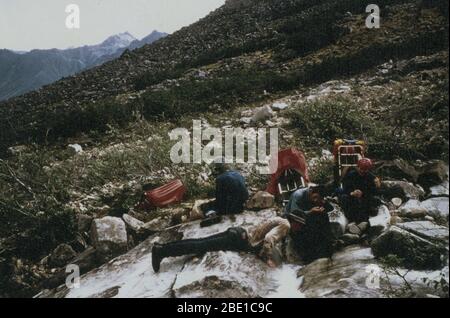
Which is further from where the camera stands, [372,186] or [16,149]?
[16,149]

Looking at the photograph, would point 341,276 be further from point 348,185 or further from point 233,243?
point 348,185

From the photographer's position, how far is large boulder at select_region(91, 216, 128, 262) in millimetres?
4750

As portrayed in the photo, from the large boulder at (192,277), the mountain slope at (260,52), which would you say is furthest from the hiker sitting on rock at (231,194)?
the mountain slope at (260,52)

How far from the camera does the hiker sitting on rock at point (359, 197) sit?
441 cm

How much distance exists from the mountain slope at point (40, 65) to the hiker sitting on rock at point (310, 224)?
31095 millimetres

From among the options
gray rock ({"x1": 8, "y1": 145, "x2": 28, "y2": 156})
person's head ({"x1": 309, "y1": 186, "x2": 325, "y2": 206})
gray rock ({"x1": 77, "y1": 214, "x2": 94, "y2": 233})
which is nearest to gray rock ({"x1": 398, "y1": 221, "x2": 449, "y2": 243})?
person's head ({"x1": 309, "y1": 186, "x2": 325, "y2": 206})

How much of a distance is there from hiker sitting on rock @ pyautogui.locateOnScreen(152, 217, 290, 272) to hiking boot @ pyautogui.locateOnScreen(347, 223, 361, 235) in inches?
22.0

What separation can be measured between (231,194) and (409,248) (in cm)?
188

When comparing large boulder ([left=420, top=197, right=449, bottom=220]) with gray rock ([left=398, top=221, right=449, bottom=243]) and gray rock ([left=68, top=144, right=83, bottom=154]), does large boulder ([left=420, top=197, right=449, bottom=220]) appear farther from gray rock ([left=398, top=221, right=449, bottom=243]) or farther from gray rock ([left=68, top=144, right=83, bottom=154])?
gray rock ([left=68, top=144, right=83, bottom=154])

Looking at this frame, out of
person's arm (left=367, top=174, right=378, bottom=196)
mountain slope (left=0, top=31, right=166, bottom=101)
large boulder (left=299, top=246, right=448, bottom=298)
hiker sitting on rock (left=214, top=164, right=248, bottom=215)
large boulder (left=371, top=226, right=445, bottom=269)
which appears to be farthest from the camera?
mountain slope (left=0, top=31, right=166, bottom=101)

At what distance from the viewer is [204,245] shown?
4.31 meters

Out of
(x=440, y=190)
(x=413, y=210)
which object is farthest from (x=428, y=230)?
(x=440, y=190)

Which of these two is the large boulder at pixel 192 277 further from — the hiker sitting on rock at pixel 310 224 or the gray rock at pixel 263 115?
the gray rock at pixel 263 115

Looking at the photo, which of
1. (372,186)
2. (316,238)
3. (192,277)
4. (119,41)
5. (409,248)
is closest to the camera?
(409,248)
